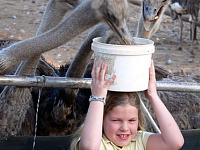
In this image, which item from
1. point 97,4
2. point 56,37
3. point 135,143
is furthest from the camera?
point 56,37

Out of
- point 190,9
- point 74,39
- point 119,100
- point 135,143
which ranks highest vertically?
point 119,100

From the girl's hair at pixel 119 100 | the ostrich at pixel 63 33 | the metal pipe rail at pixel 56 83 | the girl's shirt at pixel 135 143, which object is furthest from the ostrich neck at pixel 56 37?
the girl's shirt at pixel 135 143

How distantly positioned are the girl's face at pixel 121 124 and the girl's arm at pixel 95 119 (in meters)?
0.12

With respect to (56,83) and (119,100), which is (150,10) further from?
(119,100)

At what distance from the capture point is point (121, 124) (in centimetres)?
178

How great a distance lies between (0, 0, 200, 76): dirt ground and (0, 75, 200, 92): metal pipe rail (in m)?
2.27

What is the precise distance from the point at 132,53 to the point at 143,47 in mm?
60

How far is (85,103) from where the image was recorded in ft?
10.6

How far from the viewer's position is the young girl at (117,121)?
66.3 inches

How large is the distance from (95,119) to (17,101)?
Result: 127cm

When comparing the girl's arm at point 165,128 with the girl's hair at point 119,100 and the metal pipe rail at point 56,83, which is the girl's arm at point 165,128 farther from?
the metal pipe rail at point 56,83

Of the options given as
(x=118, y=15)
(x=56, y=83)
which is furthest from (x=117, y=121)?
(x=118, y=15)

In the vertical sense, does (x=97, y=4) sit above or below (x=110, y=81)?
above

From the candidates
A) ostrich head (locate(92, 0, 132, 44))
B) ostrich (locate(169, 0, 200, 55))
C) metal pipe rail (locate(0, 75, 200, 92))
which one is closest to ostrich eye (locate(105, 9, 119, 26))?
ostrich head (locate(92, 0, 132, 44))
